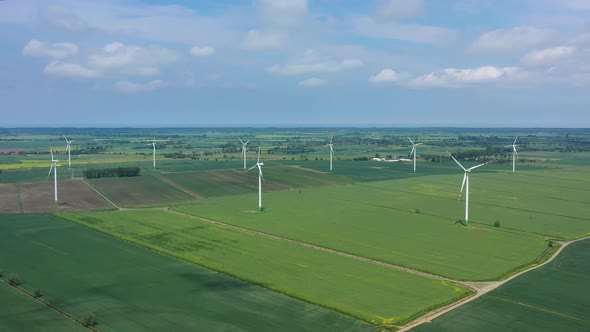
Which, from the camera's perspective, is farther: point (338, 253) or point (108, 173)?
point (108, 173)

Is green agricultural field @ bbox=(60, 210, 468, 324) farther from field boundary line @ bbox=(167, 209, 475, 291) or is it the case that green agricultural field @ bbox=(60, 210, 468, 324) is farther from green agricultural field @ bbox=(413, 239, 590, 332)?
green agricultural field @ bbox=(413, 239, 590, 332)

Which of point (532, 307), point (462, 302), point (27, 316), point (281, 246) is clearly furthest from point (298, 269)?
point (27, 316)

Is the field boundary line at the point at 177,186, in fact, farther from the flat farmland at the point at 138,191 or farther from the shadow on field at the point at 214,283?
the shadow on field at the point at 214,283

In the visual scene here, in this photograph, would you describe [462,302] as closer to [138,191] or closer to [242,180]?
[138,191]

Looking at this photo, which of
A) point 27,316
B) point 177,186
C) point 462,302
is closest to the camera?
point 27,316

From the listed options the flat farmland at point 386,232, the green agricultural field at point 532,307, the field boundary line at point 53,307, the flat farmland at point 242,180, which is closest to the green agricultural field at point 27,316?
the field boundary line at point 53,307

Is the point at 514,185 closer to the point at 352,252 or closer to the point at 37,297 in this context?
the point at 352,252
